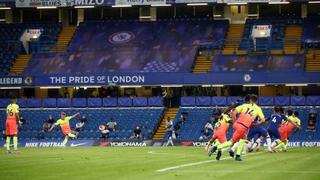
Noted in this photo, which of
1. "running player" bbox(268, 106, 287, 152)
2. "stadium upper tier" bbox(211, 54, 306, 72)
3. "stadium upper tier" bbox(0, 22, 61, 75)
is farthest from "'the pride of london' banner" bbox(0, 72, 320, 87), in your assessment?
"running player" bbox(268, 106, 287, 152)

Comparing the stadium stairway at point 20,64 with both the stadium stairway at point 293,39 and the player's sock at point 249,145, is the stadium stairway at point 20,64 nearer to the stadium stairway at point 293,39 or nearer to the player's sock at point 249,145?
the stadium stairway at point 293,39

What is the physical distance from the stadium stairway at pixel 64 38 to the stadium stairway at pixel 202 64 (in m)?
14.1

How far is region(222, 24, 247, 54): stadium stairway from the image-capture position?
7159cm

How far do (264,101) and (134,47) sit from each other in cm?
1485

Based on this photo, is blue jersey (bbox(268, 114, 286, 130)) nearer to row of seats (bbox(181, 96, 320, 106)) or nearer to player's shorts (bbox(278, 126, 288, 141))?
player's shorts (bbox(278, 126, 288, 141))

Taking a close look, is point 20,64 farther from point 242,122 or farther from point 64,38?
point 242,122

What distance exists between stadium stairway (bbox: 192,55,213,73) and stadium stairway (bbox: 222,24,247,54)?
5.76 ft

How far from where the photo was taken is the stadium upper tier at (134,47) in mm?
71562

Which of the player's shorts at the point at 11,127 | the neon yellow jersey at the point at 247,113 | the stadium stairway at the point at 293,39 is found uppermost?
the stadium stairway at the point at 293,39

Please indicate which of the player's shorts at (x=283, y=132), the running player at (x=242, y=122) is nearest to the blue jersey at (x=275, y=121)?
the player's shorts at (x=283, y=132)

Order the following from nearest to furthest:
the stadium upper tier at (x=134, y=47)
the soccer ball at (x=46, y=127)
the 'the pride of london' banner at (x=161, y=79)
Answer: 1. the soccer ball at (x=46, y=127)
2. the 'the pride of london' banner at (x=161, y=79)
3. the stadium upper tier at (x=134, y=47)

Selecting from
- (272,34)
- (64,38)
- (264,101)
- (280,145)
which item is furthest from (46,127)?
(280,145)

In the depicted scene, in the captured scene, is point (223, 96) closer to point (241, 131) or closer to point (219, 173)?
point (241, 131)

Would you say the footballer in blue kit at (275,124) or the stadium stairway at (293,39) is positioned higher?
the stadium stairway at (293,39)
